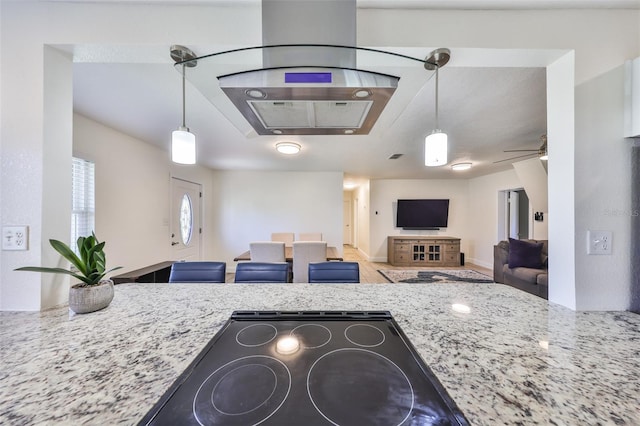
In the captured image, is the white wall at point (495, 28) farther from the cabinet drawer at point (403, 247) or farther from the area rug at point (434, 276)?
the cabinet drawer at point (403, 247)

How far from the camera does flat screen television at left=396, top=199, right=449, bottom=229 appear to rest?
615cm

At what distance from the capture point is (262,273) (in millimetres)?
1744

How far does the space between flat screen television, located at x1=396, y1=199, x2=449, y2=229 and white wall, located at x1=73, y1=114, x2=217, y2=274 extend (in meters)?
5.28

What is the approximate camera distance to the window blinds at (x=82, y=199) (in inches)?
95.2

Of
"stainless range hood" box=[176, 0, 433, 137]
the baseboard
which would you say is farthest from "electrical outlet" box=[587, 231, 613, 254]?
the baseboard

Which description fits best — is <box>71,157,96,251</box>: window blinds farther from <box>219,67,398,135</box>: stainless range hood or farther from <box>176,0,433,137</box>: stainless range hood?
<box>219,67,398,135</box>: stainless range hood

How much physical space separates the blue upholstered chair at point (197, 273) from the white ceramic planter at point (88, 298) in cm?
70

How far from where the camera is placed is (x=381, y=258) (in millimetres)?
6328

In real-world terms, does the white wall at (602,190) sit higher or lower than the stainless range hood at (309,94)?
lower

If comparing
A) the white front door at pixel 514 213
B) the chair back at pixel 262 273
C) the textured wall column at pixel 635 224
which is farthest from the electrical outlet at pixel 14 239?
the white front door at pixel 514 213

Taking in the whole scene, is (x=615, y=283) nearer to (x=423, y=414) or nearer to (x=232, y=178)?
(x=423, y=414)

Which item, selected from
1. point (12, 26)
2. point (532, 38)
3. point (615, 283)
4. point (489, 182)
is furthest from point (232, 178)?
point (489, 182)

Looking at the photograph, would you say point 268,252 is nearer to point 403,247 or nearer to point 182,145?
point 182,145

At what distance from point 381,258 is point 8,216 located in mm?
6247
